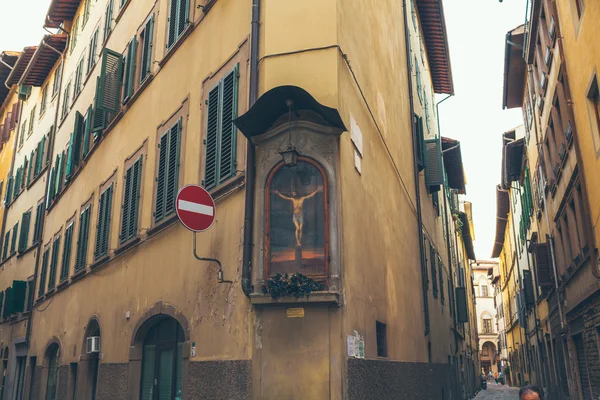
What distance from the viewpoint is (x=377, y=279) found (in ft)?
29.7

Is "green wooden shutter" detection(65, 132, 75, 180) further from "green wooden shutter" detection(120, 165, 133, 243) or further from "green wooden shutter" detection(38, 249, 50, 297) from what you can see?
"green wooden shutter" detection(120, 165, 133, 243)

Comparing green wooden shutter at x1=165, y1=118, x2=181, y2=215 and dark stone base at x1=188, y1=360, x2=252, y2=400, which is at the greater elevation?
green wooden shutter at x1=165, y1=118, x2=181, y2=215

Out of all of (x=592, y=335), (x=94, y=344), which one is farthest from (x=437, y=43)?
(x=94, y=344)

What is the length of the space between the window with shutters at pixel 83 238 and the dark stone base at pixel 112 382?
3814 mm

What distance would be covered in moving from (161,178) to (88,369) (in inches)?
197

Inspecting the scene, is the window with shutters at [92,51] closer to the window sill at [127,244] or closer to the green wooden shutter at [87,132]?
the green wooden shutter at [87,132]

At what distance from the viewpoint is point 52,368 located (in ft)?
51.9

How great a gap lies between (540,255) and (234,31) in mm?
12911

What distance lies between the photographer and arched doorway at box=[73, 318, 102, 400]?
1254cm

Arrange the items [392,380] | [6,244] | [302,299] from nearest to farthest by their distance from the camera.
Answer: [302,299] < [392,380] < [6,244]

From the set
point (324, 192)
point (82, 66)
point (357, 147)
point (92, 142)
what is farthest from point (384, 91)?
point (82, 66)

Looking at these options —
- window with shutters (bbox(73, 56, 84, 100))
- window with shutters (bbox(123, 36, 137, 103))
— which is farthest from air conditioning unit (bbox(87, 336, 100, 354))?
window with shutters (bbox(73, 56, 84, 100))

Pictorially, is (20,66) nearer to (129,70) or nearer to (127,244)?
(129,70)

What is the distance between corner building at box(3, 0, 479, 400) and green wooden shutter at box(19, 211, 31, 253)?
5.06 meters
